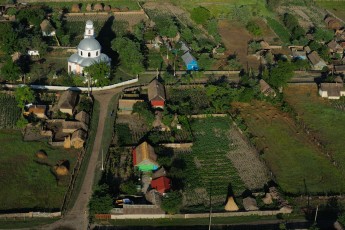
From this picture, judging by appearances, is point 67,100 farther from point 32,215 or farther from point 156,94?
point 32,215

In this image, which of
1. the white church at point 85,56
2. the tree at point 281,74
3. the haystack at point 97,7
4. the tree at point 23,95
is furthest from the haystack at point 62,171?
the haystack at point 97,7

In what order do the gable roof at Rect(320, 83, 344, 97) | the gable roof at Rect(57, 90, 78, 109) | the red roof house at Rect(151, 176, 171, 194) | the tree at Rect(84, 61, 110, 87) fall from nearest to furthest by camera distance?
1. the red roof house at Rect(151, 176, 171, 194)
2. the gable roof at Rect(57, 90, 78, 109)
3. the tree at Rect(84, 61, 110, 87)
4. the gable roof at Rect(320, 83, 344, 97)

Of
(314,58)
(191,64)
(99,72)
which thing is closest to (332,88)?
(314,58)

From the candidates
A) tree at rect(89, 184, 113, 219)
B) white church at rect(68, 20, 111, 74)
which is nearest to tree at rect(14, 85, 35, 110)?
white church at rect(68, 20, 111, 74)

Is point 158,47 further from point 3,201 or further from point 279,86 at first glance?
point 3,201

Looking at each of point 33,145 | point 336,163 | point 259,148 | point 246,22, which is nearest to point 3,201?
point 33,145

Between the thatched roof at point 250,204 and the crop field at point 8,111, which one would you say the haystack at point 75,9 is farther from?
the thatched roof at point 250,204

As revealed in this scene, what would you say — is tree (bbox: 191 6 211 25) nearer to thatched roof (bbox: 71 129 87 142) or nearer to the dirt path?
the dirt path
